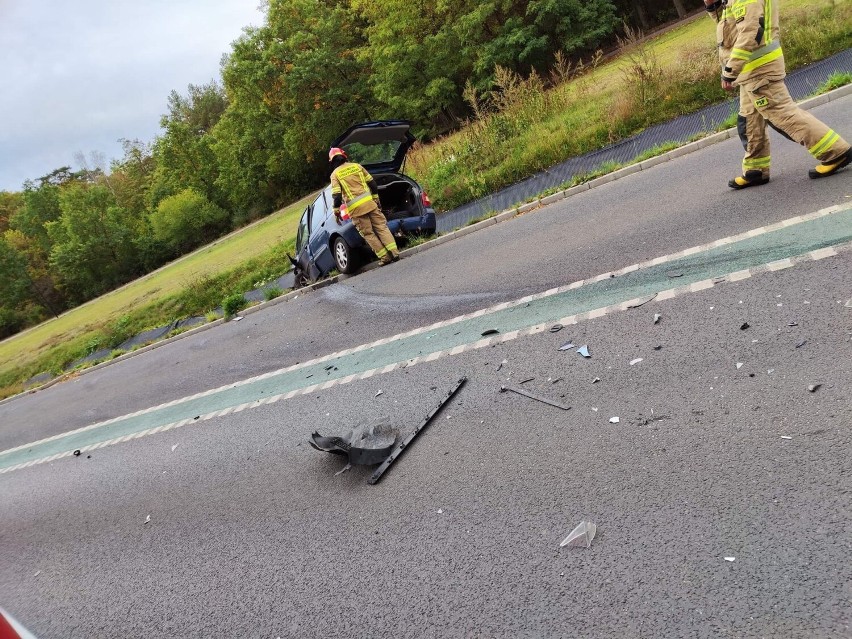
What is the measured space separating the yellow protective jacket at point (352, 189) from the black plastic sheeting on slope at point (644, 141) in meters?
2.27

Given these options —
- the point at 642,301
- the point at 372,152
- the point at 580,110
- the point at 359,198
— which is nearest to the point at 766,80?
the point at 642,301

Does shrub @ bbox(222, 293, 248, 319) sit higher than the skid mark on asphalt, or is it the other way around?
shrub @ bbox(222, 293, 248, 319)

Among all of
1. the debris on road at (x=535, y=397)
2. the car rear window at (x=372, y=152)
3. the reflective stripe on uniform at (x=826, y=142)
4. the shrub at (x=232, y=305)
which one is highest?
the car rear window at (x=372, y=152)

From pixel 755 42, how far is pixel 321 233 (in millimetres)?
8283

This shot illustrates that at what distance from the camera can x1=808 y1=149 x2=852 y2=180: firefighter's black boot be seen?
6.07 metres

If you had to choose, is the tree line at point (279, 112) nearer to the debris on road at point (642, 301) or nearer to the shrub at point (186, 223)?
the shrub at point (186, 223)

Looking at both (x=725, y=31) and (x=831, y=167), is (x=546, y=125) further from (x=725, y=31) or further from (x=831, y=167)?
(x=831, y=167)

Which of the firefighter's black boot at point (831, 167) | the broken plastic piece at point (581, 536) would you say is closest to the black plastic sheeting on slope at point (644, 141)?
the firefighter's black boot at point (831, 167)

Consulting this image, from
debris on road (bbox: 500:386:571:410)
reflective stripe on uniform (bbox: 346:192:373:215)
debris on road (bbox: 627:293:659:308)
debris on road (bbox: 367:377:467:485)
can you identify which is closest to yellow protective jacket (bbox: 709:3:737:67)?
debris on road (bbox: 627:293:659:308)

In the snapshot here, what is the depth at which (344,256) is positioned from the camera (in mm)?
11891

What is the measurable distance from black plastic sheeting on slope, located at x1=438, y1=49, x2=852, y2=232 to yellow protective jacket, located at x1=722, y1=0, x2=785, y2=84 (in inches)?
172

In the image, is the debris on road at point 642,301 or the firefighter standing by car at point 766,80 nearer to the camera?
the debris on road at point 642,301

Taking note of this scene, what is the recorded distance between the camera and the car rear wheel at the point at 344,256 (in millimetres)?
11758

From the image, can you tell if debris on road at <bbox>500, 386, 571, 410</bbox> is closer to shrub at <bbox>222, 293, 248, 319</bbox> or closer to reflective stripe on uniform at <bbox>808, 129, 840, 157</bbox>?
reflective stripe on uniform at <bbox>808, 129, 840, 157</bbox>
